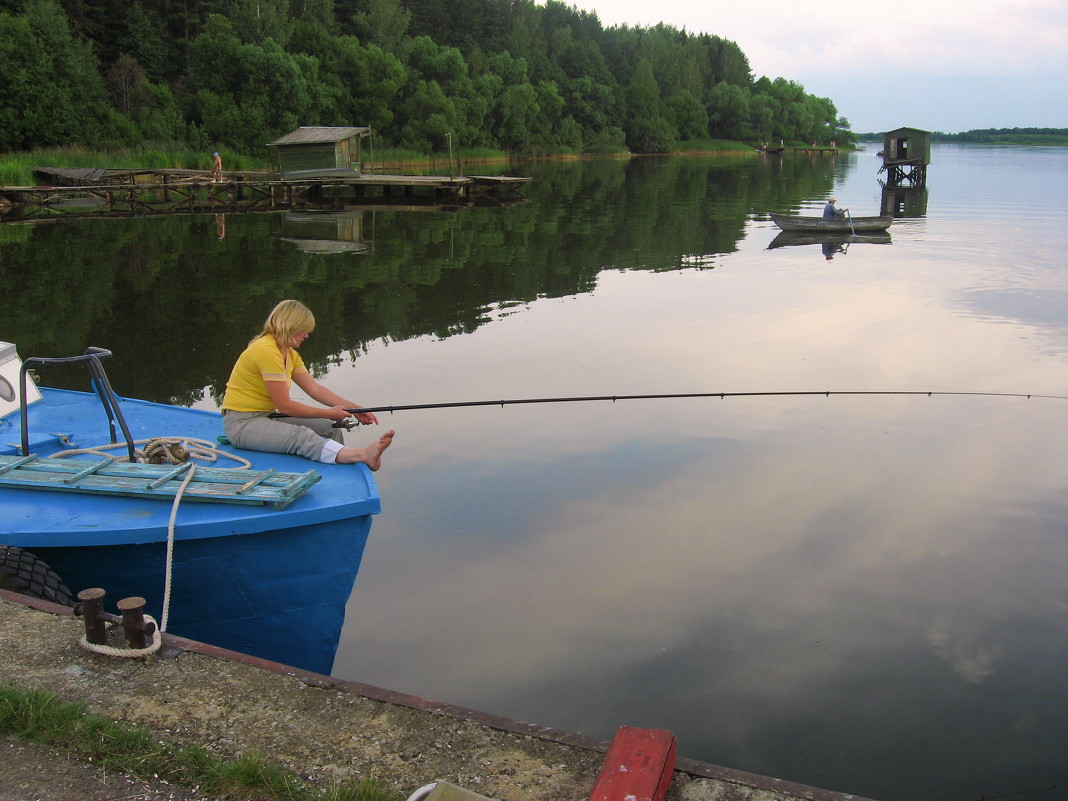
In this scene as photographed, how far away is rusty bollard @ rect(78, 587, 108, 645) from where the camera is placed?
3559mm

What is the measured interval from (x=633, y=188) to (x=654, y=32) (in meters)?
85.7

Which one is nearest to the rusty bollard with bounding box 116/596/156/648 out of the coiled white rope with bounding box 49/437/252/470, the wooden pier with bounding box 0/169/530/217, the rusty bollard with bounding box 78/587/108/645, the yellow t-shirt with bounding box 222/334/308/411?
the rusty bollard with bounding box 78/587/108/645

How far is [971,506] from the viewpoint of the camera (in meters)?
7.01

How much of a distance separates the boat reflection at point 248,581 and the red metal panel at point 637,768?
1.99 m

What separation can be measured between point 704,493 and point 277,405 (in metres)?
3.52

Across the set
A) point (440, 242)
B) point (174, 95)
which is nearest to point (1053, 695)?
point (440, 242)

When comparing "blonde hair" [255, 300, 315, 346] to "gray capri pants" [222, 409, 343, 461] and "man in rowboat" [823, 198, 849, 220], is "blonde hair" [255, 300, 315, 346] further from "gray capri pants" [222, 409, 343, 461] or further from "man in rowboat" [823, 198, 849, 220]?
"man in rowboat" [823, 198, 849, 220]

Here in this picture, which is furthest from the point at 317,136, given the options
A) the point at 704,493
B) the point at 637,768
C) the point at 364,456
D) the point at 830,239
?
the point at 637,768

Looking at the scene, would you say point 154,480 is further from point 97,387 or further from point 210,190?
point 210,190

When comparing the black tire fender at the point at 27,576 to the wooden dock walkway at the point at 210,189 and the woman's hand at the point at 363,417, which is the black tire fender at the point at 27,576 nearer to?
the woman's hand at the point at 363,417

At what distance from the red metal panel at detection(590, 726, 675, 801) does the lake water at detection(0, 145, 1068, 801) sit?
4.71 feet

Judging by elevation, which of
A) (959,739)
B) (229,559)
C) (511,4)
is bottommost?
(959,739)

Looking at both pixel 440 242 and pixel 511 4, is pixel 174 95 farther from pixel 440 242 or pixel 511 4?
pixel 511 4

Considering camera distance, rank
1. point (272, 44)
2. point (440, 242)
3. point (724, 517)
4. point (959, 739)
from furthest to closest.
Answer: point (272, 44) → point (440, 242) → point (724, 517) → point (959, 739)
